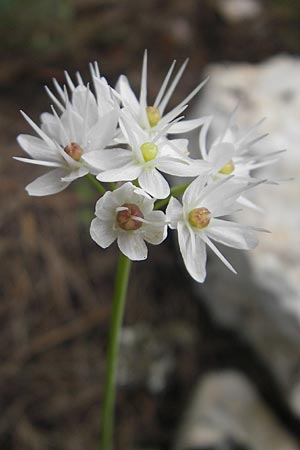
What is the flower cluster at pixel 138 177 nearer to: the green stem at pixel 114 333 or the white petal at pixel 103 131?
the white petal at pixel 103 131

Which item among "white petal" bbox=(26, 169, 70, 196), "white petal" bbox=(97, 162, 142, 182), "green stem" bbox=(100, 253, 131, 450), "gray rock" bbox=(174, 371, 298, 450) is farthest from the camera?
"gray rock" bbox=(174, 371, 298, 450)

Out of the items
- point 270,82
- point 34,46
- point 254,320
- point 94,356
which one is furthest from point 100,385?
point 34,46

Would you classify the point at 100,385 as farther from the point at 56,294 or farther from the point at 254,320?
the point at 254,320

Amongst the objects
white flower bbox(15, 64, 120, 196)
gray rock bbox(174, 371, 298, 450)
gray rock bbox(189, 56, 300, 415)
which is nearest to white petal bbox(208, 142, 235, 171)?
white flower bbox(15, 64, 120, 196)

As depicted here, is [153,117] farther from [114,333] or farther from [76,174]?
[114,333]

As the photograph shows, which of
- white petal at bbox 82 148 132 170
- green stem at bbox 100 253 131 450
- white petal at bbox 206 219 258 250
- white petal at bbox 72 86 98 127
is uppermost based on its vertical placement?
white petal at bbox 72 86 98 127

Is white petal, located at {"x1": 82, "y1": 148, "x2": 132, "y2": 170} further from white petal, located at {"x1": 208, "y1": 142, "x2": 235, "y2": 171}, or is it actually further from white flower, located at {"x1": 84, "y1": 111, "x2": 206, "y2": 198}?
white petal, located at {"x1": 208, "y1": 142, "x2": 235, "y2": 171}

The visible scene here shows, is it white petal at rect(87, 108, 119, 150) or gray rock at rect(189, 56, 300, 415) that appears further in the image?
gray rock at rect(189, 56, 300, 415)
